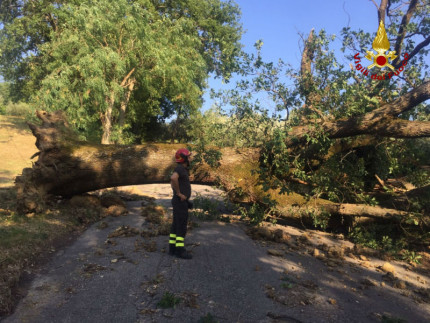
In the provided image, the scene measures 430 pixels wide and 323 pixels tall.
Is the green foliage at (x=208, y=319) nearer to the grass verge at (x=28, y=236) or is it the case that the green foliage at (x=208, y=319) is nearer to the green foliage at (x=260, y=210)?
the grass verge at (x=28, y=236)

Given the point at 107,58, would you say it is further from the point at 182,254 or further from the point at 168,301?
the point at 168,301

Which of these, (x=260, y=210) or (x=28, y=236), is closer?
(x=28, y=236)

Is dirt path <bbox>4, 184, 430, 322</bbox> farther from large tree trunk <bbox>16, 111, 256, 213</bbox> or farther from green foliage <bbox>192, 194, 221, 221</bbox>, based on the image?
large tree trunk <bbox>16, 111, 256, 213</bbox>

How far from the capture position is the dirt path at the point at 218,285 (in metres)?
3.09

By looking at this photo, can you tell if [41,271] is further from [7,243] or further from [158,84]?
[158,84]

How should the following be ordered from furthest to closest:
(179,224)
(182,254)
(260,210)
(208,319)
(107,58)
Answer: (107,58) < (260,210) < (179,224) < (182,254) < (208,319)

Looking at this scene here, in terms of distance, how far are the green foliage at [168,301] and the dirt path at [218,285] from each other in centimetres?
2

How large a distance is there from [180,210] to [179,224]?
218 millimetres

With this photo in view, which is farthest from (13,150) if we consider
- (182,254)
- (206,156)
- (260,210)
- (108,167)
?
(182,254)

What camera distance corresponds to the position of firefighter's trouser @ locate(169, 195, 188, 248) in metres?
4.65

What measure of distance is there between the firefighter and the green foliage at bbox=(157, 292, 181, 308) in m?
1.29

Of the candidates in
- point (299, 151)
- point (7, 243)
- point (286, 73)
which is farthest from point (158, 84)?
point (7, 243)

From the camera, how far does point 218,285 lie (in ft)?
12.2

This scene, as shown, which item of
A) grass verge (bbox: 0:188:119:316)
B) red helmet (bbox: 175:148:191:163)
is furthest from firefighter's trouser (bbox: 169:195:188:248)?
grass verge (bbox: 0:188:119:316)
